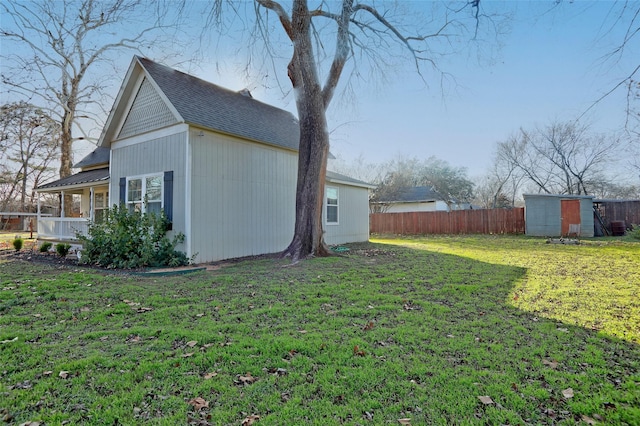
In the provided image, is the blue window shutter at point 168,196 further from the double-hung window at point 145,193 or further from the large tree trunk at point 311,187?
the large tree trunk at point 311,187

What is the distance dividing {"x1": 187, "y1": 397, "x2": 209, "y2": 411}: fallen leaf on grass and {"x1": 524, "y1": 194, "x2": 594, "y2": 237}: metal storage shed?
2055cm

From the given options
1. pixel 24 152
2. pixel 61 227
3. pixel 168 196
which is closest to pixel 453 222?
pixel 168 196

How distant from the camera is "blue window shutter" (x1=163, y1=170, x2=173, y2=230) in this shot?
931cm

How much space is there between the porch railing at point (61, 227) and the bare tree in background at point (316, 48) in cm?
890

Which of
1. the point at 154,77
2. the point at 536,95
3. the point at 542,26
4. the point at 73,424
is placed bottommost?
the point at 73,424

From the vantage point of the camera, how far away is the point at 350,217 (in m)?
15.2

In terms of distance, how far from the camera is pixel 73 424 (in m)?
2.15

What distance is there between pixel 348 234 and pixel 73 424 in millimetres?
13200

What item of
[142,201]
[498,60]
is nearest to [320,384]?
[142,201]

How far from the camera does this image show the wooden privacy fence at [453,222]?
19875mm

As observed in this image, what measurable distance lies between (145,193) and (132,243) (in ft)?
6.68

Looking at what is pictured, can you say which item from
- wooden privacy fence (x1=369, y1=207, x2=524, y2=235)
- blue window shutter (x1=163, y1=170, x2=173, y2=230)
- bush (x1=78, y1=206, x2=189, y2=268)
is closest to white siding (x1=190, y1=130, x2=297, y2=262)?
bush (x1=78, y1=206, x2=189, y2=268)

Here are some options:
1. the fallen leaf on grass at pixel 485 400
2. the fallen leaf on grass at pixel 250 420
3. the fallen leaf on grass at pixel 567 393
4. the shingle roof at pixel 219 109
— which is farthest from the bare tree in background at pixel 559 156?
the fallen leaf on grass at pixel 250 420

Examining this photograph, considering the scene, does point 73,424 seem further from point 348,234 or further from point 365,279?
point 348,234
